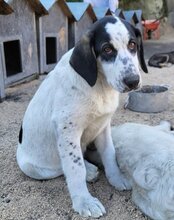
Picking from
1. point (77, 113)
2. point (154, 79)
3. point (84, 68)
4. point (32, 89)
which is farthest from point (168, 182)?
point (154, 79)

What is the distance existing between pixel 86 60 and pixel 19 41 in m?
3.37

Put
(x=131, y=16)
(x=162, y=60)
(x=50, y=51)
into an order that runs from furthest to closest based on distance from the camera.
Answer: (x=131, y=16) → (x=162, y=60) → (x=50, y=51)

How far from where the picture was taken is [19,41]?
5.07 m

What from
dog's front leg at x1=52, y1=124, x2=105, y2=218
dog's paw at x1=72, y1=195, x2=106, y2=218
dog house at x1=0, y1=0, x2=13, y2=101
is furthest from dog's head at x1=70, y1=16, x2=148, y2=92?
dog house at x1=0, y1=0, x2=13, y2=101

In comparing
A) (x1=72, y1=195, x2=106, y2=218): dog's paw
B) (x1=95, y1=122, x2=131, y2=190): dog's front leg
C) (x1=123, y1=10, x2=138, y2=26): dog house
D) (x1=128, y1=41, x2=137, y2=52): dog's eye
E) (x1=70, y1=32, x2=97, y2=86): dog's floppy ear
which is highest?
(x1=128, y1=41, x2=137, y2=52): dog's eye

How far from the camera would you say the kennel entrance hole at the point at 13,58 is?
523cm

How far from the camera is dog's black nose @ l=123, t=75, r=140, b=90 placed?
185cm

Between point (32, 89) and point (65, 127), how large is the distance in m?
3.03

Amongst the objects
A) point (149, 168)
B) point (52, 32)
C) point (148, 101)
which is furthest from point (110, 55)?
point (52, 32)

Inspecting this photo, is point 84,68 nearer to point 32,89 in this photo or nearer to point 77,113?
point 77,113

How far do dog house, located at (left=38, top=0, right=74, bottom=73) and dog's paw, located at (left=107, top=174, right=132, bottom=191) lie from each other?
3638 mm

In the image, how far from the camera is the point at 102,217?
2088 millimetres

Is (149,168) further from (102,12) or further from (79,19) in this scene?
(102,12)

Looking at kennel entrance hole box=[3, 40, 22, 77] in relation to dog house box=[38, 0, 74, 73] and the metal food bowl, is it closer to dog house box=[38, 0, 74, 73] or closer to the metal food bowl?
dog house box=[38, 0, 74, 73]
